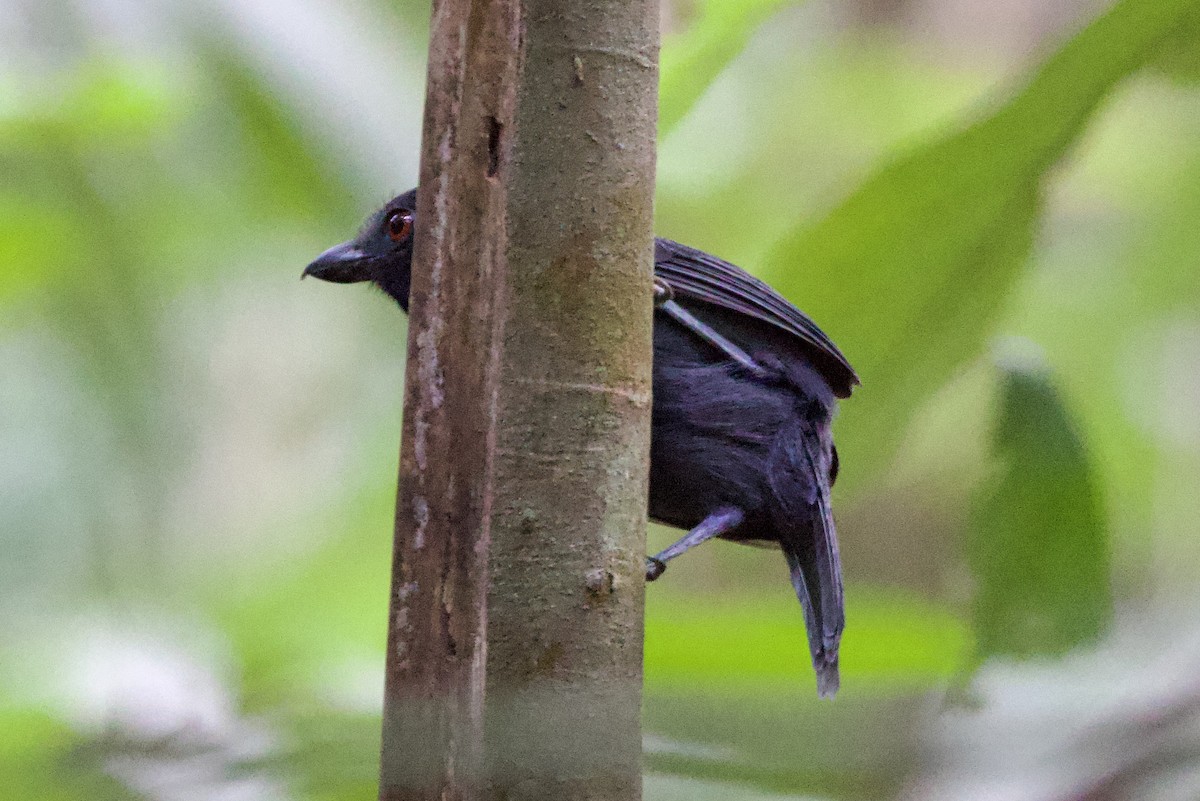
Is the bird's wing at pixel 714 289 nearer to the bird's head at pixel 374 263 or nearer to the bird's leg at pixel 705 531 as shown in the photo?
the bird's leg at pixel 705 531

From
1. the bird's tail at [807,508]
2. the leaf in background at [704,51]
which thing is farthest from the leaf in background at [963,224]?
the bird's tail at [807,508]

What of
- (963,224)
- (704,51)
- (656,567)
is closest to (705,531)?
(656,567)

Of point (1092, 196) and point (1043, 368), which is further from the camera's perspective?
point (1092, 196)

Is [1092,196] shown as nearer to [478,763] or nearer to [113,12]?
[478,763]

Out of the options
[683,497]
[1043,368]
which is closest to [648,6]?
[1043,368]

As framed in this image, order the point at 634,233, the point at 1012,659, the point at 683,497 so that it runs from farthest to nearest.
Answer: the point at 683,497
the point at 634,233
the point at 1012,659

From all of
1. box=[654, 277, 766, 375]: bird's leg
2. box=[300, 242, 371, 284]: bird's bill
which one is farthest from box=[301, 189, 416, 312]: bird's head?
box=[654, 277, 766, 375]: bird's leg

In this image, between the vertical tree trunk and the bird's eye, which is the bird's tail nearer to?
the bird's eye
